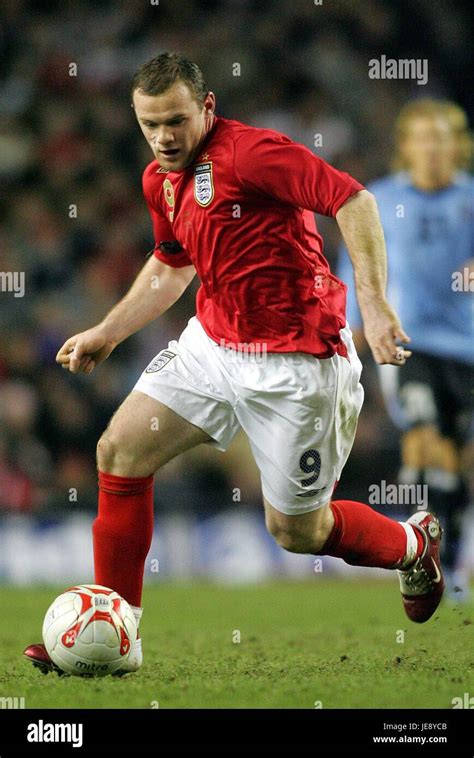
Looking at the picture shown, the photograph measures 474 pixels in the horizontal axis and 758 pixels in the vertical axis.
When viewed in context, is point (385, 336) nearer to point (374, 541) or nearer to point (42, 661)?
point (374, 541)

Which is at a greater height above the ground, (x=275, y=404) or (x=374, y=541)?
(x=275, y=404)

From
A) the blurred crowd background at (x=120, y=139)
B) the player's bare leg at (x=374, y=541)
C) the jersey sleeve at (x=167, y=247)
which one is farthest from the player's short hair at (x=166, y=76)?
the blurred crowd background at (x=120, y=139)

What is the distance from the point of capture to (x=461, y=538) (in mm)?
6699

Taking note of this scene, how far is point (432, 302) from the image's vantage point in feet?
23.5

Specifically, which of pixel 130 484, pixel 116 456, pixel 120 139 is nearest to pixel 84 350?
pixel 116 456

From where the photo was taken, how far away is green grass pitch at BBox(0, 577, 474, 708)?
12.2 feet

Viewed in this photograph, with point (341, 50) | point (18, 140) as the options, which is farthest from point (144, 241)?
point (341, 50)

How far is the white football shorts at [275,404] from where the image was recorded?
13.7 feet

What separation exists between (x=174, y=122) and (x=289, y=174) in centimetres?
44

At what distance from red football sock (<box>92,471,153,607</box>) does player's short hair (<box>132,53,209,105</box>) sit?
1.34 m

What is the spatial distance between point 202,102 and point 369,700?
2.03 metres

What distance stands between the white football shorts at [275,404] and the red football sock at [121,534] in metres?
0.33

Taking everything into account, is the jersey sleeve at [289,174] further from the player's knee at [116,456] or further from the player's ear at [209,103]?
the player's knee at [116,456]

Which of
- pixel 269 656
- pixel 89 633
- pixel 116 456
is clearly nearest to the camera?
pixel 89 633
